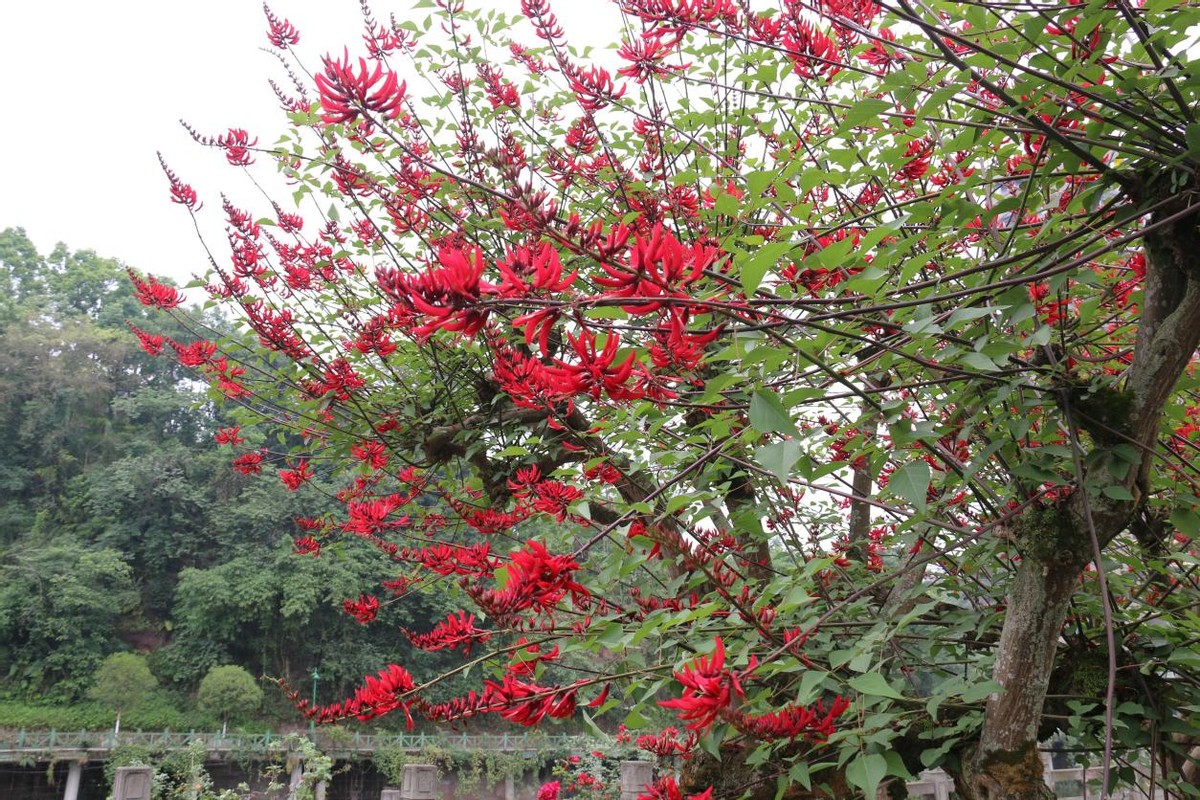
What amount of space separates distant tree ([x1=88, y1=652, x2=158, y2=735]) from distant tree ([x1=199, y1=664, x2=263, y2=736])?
63.7 inches

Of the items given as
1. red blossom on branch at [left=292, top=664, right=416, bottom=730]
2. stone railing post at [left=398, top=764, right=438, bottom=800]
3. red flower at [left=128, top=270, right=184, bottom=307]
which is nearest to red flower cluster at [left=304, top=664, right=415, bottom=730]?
red blossom on branch at [left=292, top=664, right=416, bottom=730]

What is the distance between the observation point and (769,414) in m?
0.81

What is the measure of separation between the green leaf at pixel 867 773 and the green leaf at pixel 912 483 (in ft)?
1.48

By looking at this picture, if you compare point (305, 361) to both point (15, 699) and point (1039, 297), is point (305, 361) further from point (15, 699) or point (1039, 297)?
point (15, 699)

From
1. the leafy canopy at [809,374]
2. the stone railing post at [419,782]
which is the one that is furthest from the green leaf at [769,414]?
the stone railing post at [419,782]

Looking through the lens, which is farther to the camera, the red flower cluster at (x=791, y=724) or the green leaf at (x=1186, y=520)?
the green leaf at (x=1186, y=520)

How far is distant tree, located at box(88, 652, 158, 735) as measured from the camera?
2188cm

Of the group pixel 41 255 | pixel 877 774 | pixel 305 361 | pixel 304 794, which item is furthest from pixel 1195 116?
pixel 41 255

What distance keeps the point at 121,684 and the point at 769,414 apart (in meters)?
26.3

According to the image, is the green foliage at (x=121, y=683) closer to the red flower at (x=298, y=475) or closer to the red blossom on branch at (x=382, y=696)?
the red flower at (x=298, y=475)

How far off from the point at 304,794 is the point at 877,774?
652 cm

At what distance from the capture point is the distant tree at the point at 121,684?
21875 millimetres

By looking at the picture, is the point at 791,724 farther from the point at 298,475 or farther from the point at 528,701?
the point at 298,475

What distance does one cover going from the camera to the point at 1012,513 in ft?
4.51
